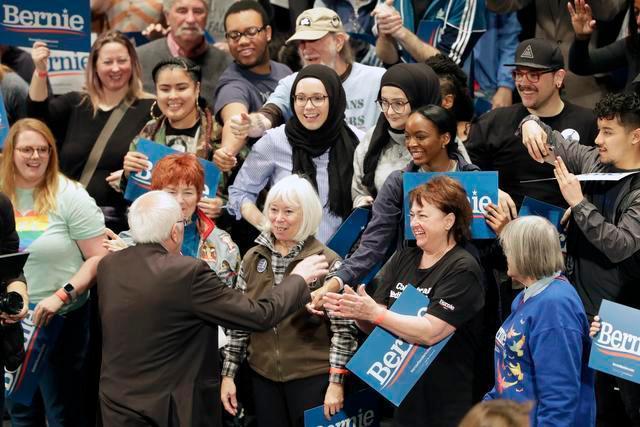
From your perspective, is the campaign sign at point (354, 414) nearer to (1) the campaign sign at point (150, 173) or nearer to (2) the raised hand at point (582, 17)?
(1) the campaign sign at point (150, 173)

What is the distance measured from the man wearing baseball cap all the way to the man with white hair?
81cm

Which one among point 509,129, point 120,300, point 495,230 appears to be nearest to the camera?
point 120,300

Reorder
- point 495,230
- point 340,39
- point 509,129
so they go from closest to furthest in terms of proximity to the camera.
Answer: point 495,230, point 509,129, point 340,39

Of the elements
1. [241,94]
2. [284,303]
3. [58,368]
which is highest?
[241,94]

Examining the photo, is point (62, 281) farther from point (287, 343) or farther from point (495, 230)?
point (495, 230)

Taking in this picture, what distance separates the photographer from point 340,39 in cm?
658

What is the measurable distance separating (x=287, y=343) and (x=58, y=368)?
1542 millimetres

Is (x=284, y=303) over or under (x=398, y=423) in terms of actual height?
over

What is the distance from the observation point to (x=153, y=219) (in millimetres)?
4812

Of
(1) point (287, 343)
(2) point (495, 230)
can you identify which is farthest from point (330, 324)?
(2) point (495, 230)

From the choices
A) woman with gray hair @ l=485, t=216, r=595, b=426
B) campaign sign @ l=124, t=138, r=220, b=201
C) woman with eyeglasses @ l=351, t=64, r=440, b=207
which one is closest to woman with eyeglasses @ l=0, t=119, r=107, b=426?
campaign sign @ l=124, t=138, r=220, b=201

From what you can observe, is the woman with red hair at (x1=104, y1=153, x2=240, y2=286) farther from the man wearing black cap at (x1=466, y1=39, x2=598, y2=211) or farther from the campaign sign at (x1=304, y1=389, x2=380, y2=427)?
the man wearing black cap at (x1=466, y1=39, x2=598, y2=211)

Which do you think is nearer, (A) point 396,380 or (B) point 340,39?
(A) point 396,380

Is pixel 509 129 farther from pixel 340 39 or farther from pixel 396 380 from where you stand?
pixel 396 380
